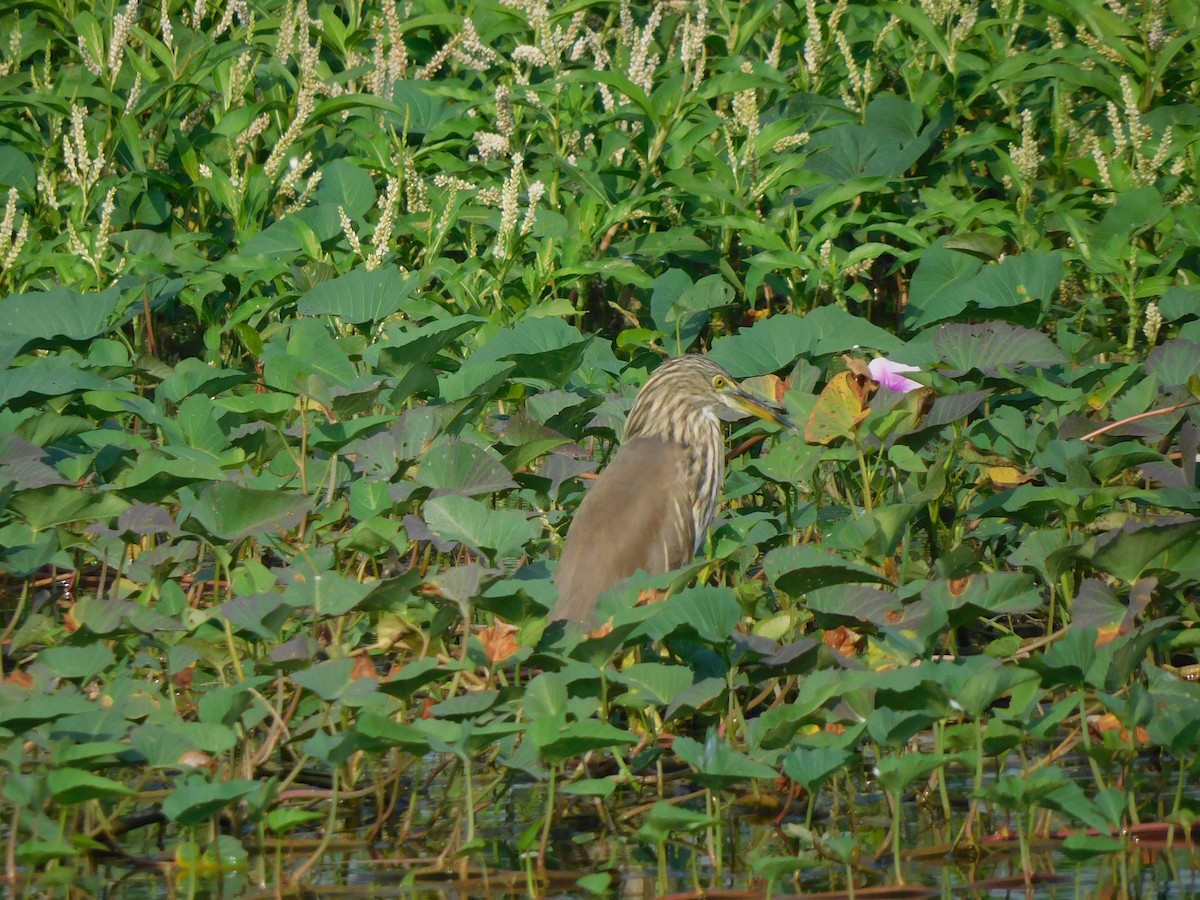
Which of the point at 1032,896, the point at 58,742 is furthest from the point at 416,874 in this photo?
the point at 1032,896

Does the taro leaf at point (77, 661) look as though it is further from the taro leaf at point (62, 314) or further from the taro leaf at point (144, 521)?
the taro leaf at point (62, 314)

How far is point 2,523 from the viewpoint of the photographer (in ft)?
15.3

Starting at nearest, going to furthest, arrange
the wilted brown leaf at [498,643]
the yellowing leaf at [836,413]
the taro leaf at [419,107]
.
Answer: the wilted brown leaf at [498,643]
the yellowing leaf at [836,413]
the taro leaf at [419,107]

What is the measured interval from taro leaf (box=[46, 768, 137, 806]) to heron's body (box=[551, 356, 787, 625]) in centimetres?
149

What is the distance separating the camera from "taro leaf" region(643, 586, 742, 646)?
11.9 feet

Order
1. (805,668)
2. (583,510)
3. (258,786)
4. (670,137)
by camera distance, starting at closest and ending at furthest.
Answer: (258,786)
(805,668)
(583,510)
(670,137)

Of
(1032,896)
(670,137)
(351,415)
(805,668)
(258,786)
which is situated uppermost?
(670,137)

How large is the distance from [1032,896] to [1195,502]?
148 cm

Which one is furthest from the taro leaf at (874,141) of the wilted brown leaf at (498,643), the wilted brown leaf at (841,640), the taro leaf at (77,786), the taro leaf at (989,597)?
the taro leaf at (77,786)

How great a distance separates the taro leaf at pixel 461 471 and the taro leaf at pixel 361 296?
102 cm

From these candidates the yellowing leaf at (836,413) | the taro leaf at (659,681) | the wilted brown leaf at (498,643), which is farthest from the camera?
the yellowing leaf at (836,413)

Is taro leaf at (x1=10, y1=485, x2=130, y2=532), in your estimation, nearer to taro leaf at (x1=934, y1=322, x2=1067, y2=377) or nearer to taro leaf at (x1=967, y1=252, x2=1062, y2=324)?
taro leaf at (x1=934, y1=322, x2=1067, y2=377)

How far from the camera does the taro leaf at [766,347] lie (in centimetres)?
543

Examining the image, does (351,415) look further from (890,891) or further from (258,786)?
(890,891)
